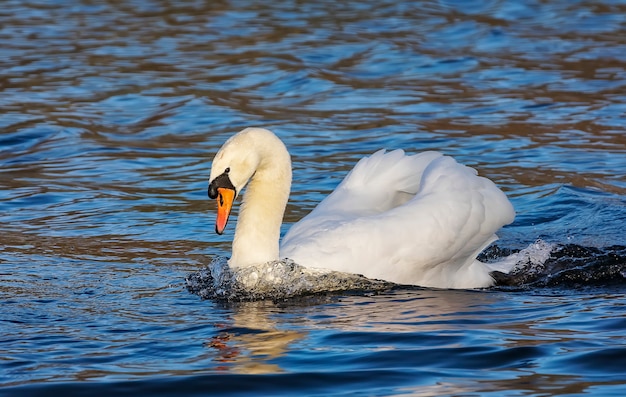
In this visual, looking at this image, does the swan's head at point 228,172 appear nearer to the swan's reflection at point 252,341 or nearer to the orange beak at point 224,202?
the orange beak at point 224,202

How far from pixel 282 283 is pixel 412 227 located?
Result: 807 mm

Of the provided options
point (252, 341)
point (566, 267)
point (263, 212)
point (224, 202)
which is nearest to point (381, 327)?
point (252, 341)

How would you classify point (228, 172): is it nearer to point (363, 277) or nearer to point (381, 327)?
point (363, 277)

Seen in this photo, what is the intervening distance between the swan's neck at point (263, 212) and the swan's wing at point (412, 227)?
135 millimetres

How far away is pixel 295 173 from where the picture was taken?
1089 cm

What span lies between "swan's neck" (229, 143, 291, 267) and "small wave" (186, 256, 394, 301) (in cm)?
7

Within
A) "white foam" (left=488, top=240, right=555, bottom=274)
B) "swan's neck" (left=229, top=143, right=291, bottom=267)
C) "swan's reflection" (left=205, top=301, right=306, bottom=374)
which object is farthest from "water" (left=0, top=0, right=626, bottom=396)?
"swan's neck" (left=229, top=143, right=291, bottom=267)

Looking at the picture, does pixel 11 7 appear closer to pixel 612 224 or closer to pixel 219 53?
pixel 219 53

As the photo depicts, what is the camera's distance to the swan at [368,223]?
704cm

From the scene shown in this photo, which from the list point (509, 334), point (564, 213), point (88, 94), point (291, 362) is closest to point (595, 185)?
point (564, 213)

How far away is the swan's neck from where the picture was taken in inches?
284

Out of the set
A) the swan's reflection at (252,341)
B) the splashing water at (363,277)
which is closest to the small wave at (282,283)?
the splashing water at (363,277)

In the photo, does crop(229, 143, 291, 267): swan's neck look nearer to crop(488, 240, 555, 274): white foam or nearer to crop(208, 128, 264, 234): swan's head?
crop(208, 128, 264, 234): swan's head

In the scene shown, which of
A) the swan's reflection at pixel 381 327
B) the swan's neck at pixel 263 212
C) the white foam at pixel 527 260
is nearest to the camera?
the swan's reflection at pixel 381 327
